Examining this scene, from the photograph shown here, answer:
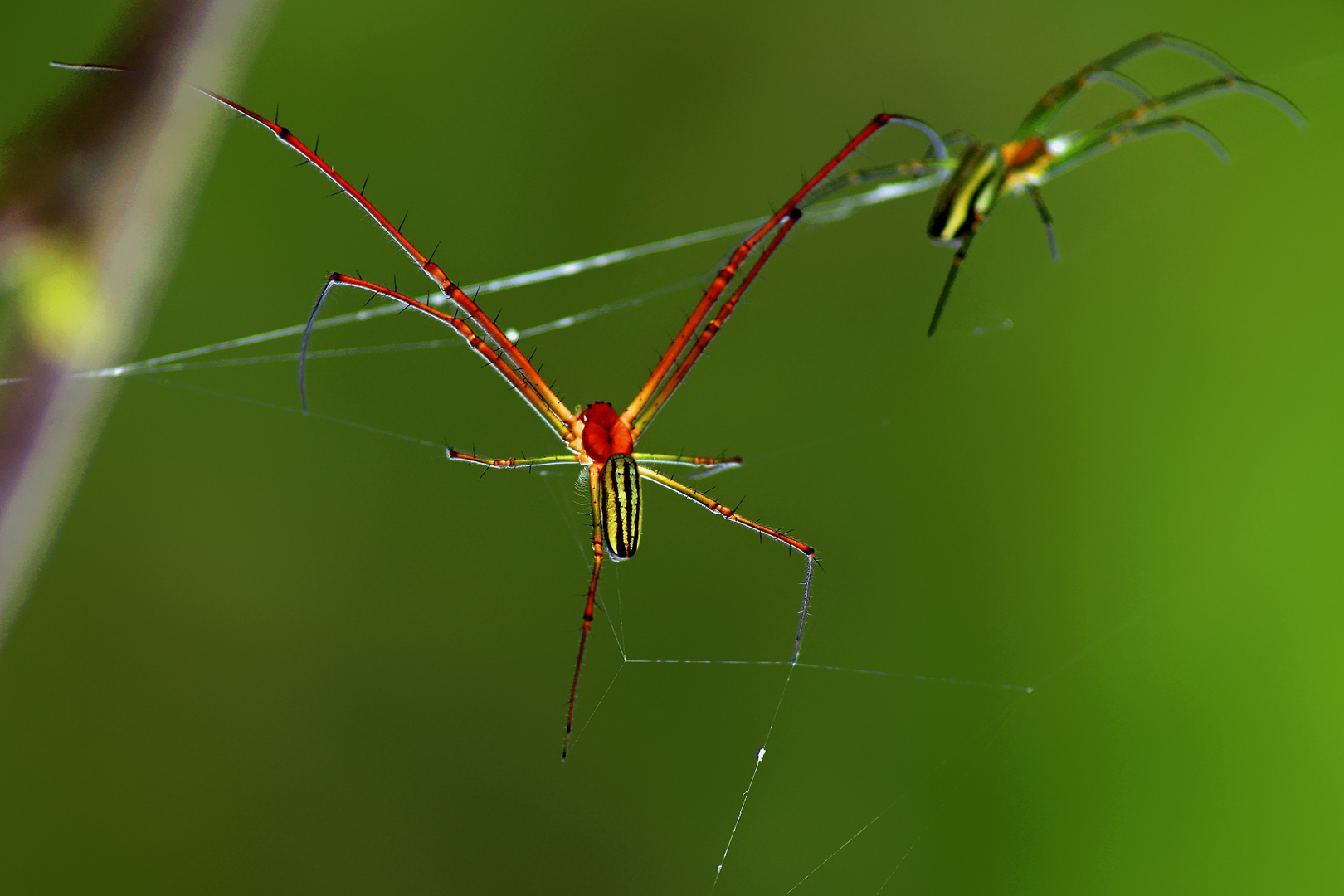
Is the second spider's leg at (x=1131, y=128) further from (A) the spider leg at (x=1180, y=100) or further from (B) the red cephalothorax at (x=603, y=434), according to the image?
(B) the red cephalothorax at (x=603, y=434)

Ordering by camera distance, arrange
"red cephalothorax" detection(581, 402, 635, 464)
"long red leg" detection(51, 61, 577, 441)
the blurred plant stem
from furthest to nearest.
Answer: "red cephalothorax" detection(581, 402, 635, 464)
"long red leg" detection(51, 61, 577, 441)
the blurred plant stem

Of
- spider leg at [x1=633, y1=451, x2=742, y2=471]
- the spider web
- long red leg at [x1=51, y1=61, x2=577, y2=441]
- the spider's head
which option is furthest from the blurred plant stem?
the spider web

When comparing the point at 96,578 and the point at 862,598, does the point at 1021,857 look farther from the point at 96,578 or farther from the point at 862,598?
the point at 96,578

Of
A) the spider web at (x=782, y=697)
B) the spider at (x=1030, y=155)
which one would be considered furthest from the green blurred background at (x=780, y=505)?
the spider at (x=1030, y=155)

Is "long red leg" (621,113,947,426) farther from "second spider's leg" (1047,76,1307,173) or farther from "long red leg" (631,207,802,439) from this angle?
"second spider's leg" (1047,76,1307,173)

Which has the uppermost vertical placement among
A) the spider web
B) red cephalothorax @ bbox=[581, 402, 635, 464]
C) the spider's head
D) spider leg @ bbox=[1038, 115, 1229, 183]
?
spider leg @ bbox=[1038, 115, 1229, 183]

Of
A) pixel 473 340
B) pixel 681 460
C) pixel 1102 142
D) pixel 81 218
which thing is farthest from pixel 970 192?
pixel 81 218

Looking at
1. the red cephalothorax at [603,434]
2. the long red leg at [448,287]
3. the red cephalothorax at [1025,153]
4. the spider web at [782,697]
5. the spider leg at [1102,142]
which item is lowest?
the spider web at [782,697]
